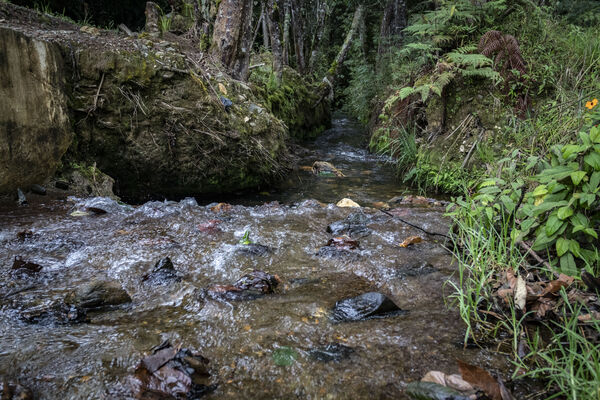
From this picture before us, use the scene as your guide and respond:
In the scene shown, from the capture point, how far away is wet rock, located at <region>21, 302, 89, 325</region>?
5.82ft

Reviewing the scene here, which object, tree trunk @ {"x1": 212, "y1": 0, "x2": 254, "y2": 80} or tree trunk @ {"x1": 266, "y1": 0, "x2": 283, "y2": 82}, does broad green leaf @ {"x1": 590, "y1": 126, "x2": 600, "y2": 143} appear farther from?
tree trunk @ {"x1": 266, "y1": 0, "x2": 283, "y2": 82}

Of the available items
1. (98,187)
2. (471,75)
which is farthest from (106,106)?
Result: (471,75)

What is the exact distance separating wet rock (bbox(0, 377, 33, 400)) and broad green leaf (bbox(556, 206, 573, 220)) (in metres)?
2.42

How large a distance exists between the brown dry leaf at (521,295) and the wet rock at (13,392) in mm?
2082

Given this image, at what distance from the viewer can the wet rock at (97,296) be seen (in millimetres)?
1923

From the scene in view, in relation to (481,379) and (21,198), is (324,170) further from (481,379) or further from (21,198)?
(481,379)

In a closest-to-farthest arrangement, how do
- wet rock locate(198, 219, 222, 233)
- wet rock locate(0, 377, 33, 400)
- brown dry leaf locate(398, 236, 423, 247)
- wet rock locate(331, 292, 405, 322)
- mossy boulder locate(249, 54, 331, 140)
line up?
1. wet rock locate(0, 377, 33, 400)
2. wet rock locate(331, 292, 405, 322)
3. brown dry leaf locate(398, 236, 423, 247)
4. wet rock locate(198, 219, 222, 233)
5. mossy boulder locate(249, 54, 331, 140)

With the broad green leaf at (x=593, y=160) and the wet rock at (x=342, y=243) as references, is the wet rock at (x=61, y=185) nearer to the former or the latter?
the wet rock at (x=342, y=243)

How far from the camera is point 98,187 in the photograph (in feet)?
14.1

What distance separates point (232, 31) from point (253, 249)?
4.48 metres

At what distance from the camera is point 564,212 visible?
1.71 meters

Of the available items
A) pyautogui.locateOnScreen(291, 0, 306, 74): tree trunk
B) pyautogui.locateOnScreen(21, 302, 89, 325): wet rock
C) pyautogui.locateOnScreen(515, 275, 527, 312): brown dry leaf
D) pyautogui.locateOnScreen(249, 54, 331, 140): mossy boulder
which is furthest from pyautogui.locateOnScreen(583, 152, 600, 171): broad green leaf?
pyautogui.locateOnScreen(291, 0, 306, 74): tree trunk

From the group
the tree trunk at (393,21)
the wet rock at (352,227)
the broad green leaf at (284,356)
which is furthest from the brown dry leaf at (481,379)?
the tree trunk at (393,21)

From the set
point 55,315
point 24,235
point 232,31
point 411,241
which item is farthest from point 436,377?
point 232,31
